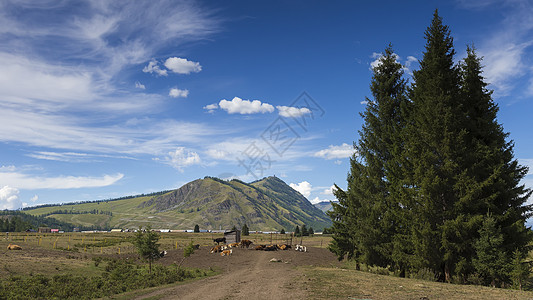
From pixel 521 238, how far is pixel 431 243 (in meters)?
5.32

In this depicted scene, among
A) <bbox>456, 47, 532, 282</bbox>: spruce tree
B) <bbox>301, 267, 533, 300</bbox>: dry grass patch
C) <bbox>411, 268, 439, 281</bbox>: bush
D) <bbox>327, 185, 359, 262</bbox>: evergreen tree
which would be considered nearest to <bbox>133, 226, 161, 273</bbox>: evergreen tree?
<bbox>327, 185, 359, 262</bbox>: evergreen tree

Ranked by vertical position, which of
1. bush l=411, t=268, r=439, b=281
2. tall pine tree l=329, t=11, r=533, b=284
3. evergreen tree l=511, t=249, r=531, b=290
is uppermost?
tall pine tree l=329, t=11, r=533, b=284

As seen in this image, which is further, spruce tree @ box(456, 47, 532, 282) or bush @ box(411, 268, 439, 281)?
bush @ box(411, 268, 439, 281)

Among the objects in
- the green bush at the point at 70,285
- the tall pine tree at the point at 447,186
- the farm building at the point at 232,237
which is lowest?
the green bush at the point at 70,285

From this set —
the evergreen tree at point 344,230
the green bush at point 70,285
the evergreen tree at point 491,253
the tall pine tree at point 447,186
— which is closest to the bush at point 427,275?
the tall pine tree at point 447,186

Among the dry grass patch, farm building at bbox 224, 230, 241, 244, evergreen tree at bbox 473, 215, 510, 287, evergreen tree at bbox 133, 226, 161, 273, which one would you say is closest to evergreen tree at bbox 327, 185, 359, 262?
the dry grass patch

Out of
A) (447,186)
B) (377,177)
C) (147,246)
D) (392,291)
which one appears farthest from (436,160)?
(147,246)

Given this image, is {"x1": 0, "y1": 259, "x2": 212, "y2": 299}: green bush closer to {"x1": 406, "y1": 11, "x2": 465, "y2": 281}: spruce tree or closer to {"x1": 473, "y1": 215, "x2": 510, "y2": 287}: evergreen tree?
{"x1": 406, "y1": 11, "x2": 465, "y2": 281}: spruce tree

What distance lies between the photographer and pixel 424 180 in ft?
70.2

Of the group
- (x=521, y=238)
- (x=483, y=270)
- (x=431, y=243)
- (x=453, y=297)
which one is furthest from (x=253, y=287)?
(x=521, y=238)

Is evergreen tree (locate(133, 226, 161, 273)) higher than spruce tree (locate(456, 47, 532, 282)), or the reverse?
spruce tree (locate(456, 47, 532, 282))

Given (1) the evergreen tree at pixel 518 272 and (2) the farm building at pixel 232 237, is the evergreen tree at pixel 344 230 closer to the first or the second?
(1) the evergreen tree at pixel 518 272

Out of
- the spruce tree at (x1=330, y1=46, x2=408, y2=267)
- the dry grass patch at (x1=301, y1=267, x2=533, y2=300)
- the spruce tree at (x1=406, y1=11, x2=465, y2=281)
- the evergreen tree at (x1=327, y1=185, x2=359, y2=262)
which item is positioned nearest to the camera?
the dry grass patch at (x1=301, y1=267, x2=533, y2=300)

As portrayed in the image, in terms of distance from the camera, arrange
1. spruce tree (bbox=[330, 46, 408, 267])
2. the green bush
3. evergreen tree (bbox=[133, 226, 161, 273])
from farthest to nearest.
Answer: evergreen tree (bbox=[133, 226, 161, 273]), spruce tree (bbox=[330, 46, 408, 267]), the green bush
